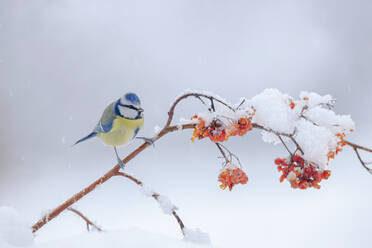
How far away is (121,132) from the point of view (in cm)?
79

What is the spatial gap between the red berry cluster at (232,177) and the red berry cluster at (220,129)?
0.08 metres

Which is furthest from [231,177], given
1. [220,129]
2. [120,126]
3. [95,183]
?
[120,126]

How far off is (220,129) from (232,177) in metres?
0.11

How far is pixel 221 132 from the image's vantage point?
53 centimetres

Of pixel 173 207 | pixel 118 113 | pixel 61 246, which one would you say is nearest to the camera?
pixel 61 246

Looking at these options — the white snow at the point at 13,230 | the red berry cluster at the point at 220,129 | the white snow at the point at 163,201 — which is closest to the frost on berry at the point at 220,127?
the red berry cluster at the point at 220,129

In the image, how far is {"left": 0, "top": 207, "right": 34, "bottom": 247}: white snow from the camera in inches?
14.8

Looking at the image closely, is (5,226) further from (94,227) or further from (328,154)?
(328,154)

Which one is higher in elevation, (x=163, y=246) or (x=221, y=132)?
(x=221, y=132)

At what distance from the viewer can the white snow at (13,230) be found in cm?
38

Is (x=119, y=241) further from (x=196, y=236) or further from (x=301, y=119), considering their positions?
(x=301, y=119)

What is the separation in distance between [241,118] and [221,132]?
0.04 metres

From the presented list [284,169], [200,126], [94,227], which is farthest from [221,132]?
[94,227]

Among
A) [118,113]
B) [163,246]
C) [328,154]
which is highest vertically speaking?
[118,113]
